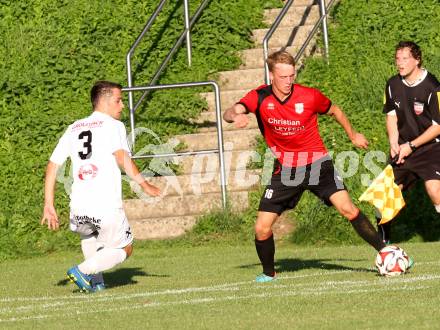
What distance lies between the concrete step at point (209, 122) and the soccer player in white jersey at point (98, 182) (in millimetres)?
6476

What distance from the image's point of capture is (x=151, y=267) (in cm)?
1363

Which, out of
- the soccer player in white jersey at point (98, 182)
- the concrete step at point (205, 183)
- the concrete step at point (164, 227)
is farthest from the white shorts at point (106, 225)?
the concrete step at point (205, 183)

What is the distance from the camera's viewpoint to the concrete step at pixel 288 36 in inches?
738

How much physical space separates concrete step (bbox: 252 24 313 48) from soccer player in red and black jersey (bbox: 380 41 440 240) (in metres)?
5.48

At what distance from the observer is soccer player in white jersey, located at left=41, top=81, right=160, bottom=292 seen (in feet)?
36.0

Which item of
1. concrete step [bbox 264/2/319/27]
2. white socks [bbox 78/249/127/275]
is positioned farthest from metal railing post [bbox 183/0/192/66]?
white socks [bbox 78/249/127/275]

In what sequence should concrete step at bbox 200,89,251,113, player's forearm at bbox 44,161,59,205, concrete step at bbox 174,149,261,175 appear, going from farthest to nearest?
1. concrete step at bbox 200,89,251,113
2. concrete step at bbox 174,149,261,175
3. player's forearm at bbox 44,161,59,205

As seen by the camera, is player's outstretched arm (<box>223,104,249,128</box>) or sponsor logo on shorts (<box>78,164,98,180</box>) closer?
player's outstretched arm (<box>223,104,249,128</box>)

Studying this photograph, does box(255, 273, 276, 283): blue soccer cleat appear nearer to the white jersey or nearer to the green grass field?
the green grass field

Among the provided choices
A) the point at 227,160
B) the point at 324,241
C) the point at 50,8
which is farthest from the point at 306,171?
the point at 50,8

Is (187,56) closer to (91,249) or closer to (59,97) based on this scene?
(59,97)

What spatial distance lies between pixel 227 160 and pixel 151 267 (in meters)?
3.73

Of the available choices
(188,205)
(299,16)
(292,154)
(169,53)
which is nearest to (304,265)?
(292,154)

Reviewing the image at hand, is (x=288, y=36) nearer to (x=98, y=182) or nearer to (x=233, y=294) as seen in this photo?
(x=98, y=182)
